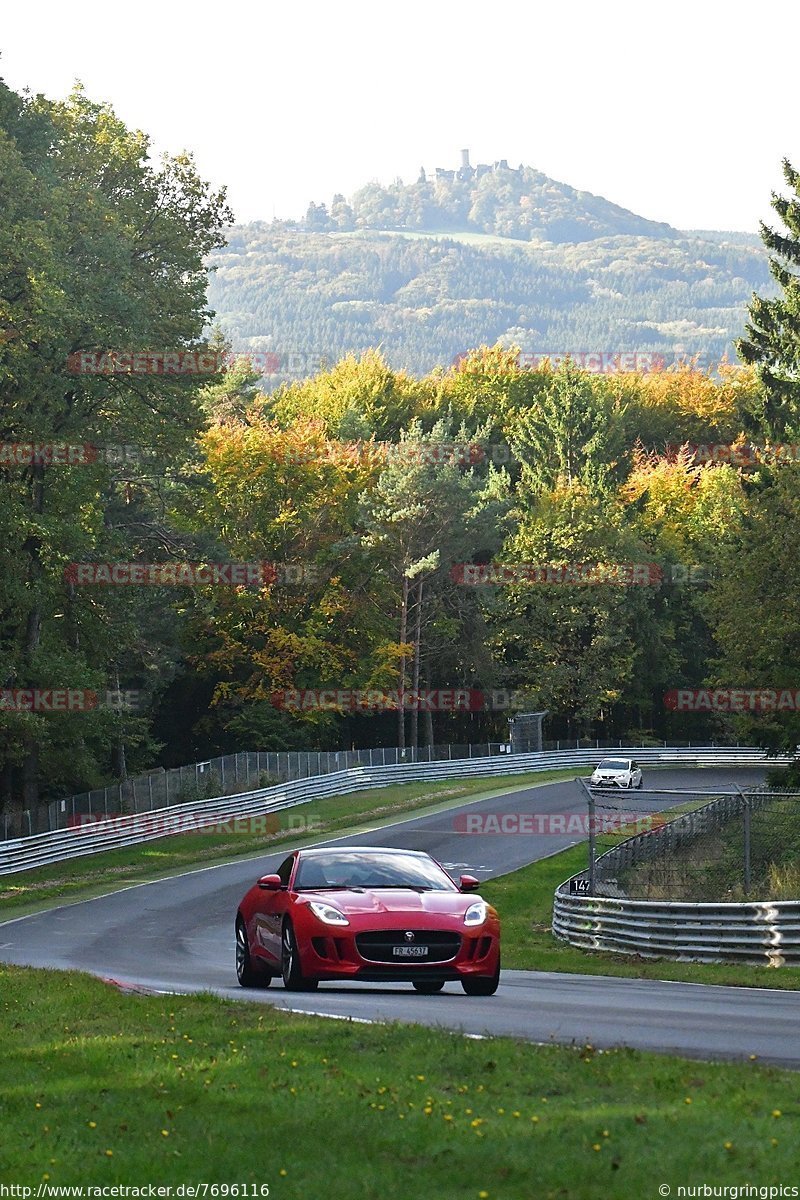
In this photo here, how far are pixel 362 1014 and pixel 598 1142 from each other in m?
6.62

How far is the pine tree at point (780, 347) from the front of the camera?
56031mm

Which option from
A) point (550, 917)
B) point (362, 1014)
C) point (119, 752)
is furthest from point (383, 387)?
point (362, 1014)

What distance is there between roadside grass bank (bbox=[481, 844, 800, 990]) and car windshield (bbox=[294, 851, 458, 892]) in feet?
14.4

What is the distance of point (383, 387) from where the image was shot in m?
105

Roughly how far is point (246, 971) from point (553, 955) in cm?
905

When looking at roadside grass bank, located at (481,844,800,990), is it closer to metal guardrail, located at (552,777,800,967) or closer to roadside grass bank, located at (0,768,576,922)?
metal guardrail, located at (552,777,800,967)

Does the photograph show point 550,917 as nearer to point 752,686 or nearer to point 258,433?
point 752,686

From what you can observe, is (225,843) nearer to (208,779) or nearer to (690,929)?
(208,779)

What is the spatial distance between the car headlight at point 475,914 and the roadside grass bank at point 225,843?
68.6 ft

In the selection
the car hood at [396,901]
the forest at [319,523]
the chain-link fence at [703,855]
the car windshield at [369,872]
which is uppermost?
the forest at [319,523]

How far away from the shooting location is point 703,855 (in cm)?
3631

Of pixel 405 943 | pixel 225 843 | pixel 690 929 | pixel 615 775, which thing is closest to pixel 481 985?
pixel 405 943

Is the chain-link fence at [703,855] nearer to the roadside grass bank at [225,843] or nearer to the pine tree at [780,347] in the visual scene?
the roadside grass bank at [225,843]

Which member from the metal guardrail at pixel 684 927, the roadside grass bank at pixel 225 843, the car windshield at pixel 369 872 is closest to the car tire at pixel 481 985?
the car windshield at pixel 369 872
